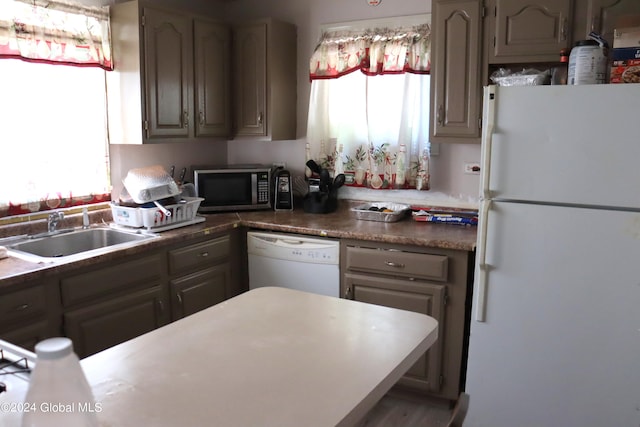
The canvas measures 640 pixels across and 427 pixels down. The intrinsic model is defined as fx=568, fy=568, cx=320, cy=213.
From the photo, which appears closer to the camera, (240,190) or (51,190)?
(51,190)

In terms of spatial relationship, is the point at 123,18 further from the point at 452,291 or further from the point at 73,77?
the point at 452,291

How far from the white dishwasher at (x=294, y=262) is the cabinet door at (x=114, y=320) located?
64cm

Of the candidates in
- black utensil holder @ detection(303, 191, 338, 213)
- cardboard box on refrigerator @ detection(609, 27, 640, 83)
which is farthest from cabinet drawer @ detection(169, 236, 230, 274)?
cardboard box on refrigerator @ detection(609, 27, 640, 83)

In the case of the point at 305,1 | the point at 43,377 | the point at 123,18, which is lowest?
the point at 43,377

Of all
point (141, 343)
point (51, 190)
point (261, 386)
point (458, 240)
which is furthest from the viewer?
point (51, 190)

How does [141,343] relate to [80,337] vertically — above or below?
above

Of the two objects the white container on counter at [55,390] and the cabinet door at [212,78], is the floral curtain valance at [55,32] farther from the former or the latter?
the white container on counter at [55,390]

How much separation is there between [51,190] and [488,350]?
2368 mm

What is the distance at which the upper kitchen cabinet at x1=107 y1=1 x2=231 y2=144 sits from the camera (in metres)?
3.17

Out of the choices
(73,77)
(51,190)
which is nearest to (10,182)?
(51,190)

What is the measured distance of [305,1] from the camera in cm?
379

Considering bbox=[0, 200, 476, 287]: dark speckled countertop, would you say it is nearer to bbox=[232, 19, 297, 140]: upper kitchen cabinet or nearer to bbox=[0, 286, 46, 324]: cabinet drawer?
bbox=[0, 286, 46, 324]: cabinet drawer

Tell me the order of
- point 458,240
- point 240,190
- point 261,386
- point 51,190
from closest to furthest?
point 261,386
point 458,240
point 51,190
point 240,190

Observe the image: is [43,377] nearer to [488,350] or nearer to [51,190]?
[488,350]
